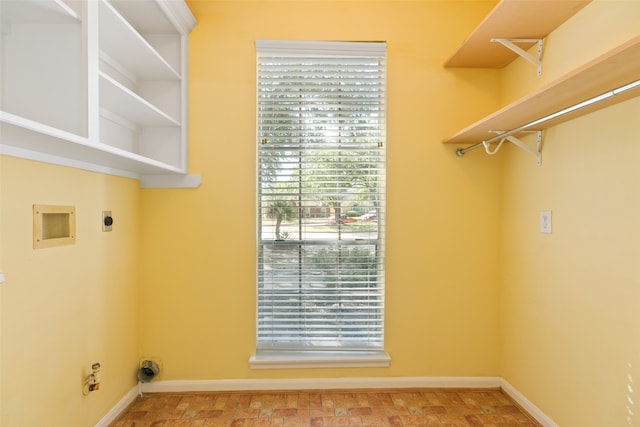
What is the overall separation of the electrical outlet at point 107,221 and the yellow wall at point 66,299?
0.03 m

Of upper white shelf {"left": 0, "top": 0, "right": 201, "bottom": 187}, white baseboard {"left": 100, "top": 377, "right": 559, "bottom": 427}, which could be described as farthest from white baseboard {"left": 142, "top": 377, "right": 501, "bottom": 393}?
upper white shelf {"left": 0, "top": 0, "right": 201, "bottom": 187}

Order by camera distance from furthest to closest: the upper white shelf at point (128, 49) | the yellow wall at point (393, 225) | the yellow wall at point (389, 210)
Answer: the yellow wall at point (389, 210) < the yellow wall at point (393, 225) < the upper white shelf at point (128, 49)

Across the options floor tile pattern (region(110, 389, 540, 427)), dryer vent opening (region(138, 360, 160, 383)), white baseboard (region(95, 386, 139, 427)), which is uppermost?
dryer vent opening (region(138, 360, 160, 383))

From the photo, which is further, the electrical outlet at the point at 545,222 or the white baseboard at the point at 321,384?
the white baseboard at the point at 321,384

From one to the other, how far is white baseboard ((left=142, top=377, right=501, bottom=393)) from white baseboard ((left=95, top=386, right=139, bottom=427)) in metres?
0.08

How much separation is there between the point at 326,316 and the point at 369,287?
355mm

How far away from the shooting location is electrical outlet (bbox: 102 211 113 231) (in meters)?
1.83

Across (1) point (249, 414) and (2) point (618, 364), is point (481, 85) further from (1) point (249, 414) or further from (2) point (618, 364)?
(1) point (249, 414)

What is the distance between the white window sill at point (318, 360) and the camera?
86.4 inches

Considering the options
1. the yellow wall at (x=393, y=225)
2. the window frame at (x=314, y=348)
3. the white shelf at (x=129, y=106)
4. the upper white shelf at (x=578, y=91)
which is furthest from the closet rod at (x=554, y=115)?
the white shelf at (x=129, y=106)

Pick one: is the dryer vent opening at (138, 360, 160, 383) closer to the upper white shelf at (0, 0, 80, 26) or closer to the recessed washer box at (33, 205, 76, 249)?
the recessed washer box at (33, 205, 76, 249)

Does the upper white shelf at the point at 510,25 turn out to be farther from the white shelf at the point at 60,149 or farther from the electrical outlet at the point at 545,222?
the white shelf at the point at 60,149

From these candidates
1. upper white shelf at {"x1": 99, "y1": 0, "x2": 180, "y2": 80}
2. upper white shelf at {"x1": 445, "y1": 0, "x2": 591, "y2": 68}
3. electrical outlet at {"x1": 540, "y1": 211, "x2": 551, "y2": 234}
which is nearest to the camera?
upper white shelf at {"x1": 99, "y1": 0, "x2": 180, "y2": 80}

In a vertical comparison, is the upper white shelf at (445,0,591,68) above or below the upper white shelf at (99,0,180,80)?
above
